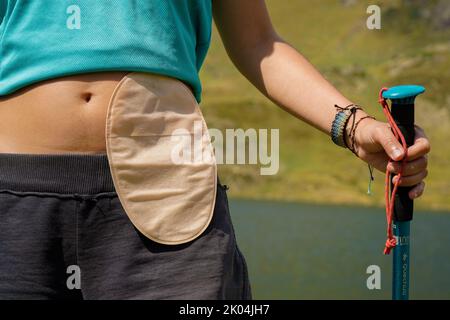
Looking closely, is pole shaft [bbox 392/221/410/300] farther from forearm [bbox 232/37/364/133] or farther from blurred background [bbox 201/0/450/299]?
blurred background [bbox 201/0/450/299]

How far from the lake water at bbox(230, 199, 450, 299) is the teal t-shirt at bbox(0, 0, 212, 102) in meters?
9.05

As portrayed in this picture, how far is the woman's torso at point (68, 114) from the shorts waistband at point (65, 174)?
0.09 ft

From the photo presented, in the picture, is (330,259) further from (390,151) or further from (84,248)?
(84,248)

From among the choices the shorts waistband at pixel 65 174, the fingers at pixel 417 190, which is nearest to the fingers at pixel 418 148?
the fingers at pixel 417 190

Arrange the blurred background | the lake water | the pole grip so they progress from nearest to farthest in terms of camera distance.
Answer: the pole grip < the lake water < the blurred background

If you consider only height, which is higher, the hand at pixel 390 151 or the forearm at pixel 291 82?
the forearm at pixel 291 82

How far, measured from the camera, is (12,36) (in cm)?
183

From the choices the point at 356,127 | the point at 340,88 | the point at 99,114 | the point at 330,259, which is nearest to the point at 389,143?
the point at 356,127

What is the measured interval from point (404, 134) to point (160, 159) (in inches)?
21.9

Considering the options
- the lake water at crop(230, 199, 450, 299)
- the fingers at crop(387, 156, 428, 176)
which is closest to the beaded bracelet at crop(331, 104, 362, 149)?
the fingers at crop(387, 156, 428, 176)

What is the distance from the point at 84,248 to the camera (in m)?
1.74

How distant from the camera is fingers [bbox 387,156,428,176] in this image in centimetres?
181

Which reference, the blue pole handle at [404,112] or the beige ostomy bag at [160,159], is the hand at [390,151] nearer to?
the blue pole handle at [404,112]

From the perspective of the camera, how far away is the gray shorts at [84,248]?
67.5 inches
